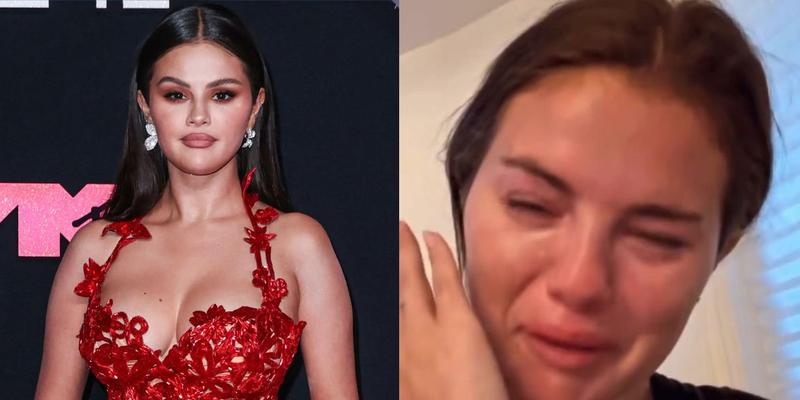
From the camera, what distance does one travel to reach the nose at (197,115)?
158cm

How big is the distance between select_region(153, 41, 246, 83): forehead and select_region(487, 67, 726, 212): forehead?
804 mm

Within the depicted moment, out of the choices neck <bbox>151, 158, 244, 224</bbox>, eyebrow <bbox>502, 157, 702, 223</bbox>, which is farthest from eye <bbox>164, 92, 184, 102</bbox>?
eyebrow <bbox>502, 157, 702, 223</bbox>

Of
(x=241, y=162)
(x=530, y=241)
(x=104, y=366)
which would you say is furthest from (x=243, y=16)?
(x=530, y=241)

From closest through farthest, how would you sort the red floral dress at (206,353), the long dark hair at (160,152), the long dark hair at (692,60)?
the long dark hair at (692,60)
the red floral dress at (206,353)
the long dark hair at (160,152)

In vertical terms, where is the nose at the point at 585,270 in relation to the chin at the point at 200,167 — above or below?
below

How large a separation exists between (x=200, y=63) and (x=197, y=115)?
83 mm

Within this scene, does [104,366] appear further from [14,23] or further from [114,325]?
[14,23]

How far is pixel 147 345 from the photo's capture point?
5.02 feet

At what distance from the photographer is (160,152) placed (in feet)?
5.50

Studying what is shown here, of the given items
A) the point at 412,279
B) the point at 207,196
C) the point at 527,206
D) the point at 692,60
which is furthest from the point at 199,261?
the point at 692,60

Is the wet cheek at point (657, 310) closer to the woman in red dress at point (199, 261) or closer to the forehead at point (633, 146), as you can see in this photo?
the forehead at point (633, 146)

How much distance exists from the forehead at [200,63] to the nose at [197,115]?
0.13 feet

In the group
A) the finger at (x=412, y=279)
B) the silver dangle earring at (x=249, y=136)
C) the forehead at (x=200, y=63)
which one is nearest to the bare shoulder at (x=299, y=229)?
the silver dangle earring at (x=249, y=136)

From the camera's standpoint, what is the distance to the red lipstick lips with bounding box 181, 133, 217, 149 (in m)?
1.60
